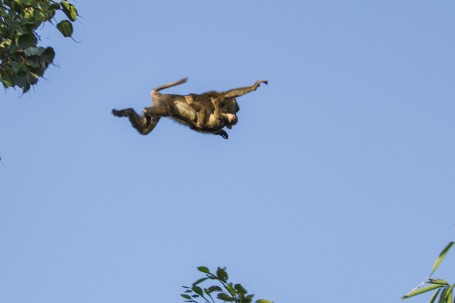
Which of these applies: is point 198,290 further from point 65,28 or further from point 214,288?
point 65,28

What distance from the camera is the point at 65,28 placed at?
11.8 metres

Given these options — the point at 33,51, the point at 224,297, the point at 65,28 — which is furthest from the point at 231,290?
the point at 65,28

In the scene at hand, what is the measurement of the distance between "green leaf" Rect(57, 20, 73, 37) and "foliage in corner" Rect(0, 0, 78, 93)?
177mm

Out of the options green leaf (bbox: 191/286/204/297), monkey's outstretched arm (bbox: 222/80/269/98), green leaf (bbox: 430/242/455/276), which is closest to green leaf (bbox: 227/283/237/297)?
green leaf (bbox: 191/286/204/297)

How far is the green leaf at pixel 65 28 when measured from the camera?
464 inches

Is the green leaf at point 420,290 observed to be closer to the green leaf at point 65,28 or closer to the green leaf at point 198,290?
the green leaf at point 198,290

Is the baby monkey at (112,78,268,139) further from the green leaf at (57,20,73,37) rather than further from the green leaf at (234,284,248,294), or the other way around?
the green leaf at (234,284,248,294)

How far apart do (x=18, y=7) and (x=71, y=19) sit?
0.73 metres

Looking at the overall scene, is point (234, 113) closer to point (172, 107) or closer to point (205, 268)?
point (172, 107)

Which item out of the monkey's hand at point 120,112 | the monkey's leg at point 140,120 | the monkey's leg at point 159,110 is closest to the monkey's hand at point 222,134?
the monkey's leg at point 159,110

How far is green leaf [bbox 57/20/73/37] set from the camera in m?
11.8

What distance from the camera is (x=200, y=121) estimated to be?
14297mm

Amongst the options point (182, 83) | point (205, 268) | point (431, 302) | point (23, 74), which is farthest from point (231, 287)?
point (182, 83)

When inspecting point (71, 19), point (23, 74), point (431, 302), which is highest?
point (71, 19)
